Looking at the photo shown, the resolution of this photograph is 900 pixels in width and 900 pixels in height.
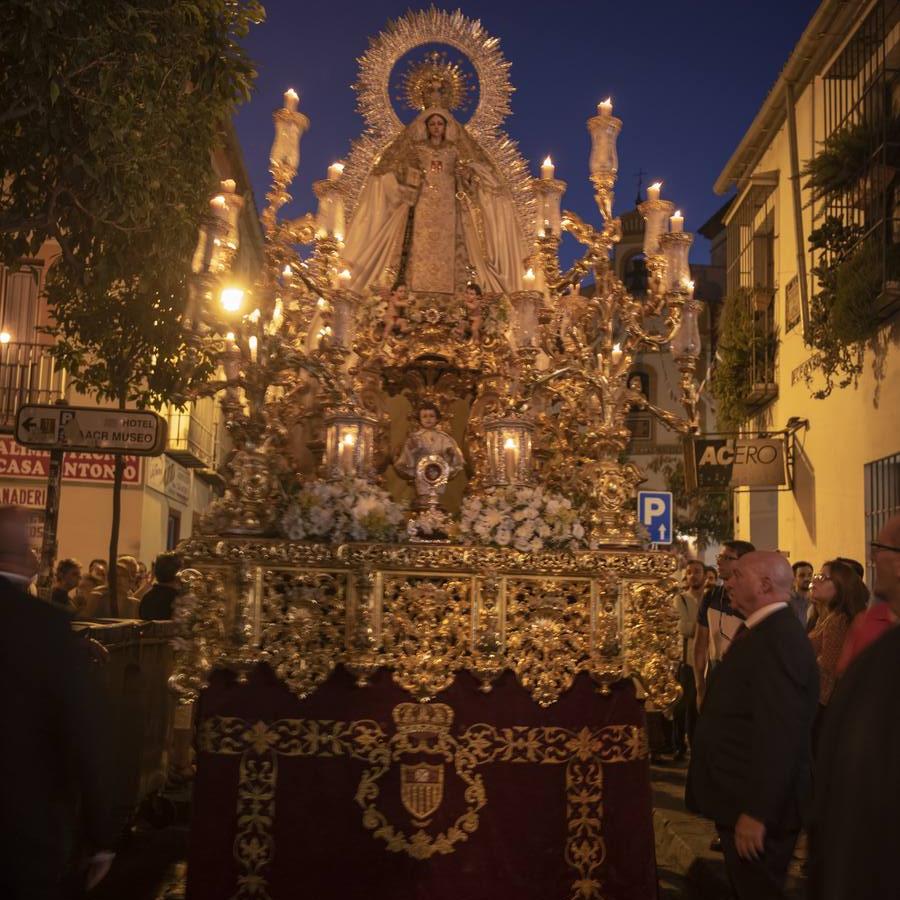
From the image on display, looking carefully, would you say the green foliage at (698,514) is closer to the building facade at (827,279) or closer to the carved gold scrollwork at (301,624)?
the building facade at (827,279)

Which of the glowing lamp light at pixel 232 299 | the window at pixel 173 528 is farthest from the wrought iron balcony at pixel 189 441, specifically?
the glowing lamp light at pixel 232 299

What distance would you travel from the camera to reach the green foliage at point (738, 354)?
19906 millimetres

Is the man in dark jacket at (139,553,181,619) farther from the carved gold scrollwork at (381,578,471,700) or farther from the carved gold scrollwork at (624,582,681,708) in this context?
the carved gold scrollwork at (624,582,681,708)

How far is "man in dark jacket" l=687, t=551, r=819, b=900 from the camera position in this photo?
456 cm

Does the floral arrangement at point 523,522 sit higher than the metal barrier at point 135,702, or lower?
higher

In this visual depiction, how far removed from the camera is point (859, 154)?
13.8 m

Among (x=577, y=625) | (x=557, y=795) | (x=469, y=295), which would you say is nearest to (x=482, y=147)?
(x=469, y=295)

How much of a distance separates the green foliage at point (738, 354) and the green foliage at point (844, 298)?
3.75 m

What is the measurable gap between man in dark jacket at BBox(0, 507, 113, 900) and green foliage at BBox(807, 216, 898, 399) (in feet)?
35.9

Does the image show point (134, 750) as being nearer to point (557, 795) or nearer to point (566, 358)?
point (557, 795)

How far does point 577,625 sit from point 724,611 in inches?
131

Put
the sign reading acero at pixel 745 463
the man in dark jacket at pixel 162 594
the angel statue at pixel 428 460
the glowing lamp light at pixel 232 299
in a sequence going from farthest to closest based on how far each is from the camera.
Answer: the sign reading acero at pixel 745 463, the man in dark jacket at pixel 162 594, the angel statue at pixel 428 460, the glowing lamp light at pixel 232 299

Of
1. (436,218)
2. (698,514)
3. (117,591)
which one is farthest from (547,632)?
(698,514)

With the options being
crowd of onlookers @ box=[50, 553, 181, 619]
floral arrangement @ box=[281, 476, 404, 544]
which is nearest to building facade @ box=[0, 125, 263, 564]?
crowd of onlookers @ box=[50, 553, 181, 619]
